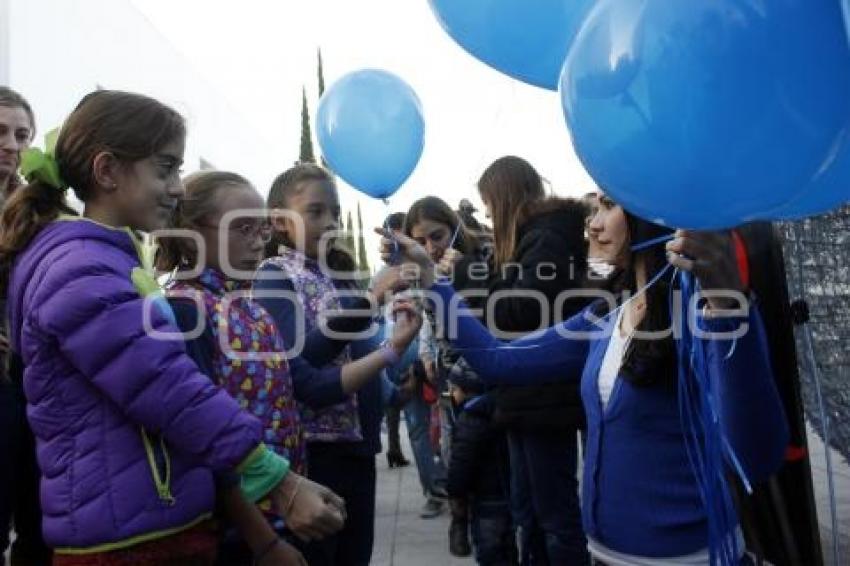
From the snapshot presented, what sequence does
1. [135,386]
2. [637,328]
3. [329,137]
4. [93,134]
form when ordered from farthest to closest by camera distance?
1. [329,137]
2. [637,328]
3. [93,134]
4. [135,386]

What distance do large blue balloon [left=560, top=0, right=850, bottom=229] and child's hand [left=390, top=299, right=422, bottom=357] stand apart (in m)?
1.40

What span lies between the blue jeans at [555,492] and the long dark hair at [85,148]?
5.97ft

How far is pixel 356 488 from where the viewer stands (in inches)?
99.2

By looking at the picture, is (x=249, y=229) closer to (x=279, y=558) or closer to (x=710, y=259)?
(x=279, y=558)

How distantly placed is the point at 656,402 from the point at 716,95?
35.8 inches

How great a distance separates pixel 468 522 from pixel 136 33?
12.4m

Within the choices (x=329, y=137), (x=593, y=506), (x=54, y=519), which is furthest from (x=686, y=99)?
(x=329, y=137)

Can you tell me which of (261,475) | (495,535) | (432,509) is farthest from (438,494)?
(261,475)

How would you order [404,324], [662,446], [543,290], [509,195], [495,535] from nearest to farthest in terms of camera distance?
[662,446]
[404,324]
[543,290]
[509,195]
[495,535]

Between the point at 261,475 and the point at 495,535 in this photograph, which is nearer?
the point at 261,475

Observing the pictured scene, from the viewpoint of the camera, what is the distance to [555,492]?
9.63 ft

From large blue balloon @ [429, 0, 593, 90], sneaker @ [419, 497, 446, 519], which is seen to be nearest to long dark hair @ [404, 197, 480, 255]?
sneaker @ [419, 497, 446, 519]

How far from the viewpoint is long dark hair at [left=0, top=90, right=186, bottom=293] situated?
5.46ft

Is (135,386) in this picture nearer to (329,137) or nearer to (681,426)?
(681,426)
